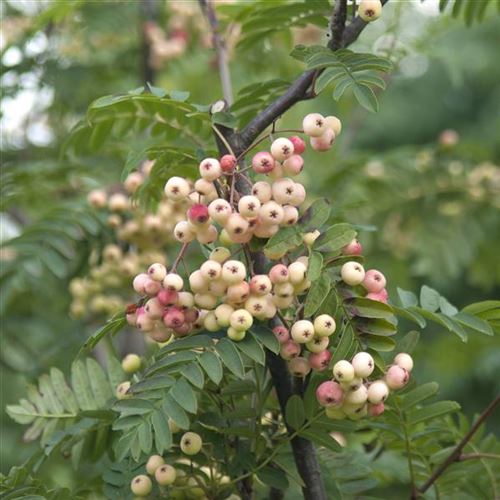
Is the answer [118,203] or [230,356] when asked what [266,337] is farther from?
[118,203]

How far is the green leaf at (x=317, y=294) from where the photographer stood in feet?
3.07

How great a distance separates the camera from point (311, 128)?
0.98 metres

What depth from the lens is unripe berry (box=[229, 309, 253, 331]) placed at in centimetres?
93

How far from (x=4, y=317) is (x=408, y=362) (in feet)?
4.52

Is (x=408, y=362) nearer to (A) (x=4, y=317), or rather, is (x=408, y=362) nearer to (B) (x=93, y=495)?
(B) (x=93, y=495)

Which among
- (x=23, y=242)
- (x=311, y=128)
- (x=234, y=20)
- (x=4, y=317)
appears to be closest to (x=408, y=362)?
(x=311, y=128)

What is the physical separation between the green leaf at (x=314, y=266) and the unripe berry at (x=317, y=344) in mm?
63

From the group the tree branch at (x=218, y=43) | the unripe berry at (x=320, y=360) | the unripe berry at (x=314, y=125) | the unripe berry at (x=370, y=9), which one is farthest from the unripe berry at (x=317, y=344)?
the tree branch at (x=218, y=43)

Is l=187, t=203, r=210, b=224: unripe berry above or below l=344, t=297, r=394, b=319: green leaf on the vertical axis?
above

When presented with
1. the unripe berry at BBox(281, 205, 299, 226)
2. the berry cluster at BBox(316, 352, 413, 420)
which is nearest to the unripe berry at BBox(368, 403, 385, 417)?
the berry cluster at BBox(316, 352, 413, 420)

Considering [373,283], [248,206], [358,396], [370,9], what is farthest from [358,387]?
[370,9]

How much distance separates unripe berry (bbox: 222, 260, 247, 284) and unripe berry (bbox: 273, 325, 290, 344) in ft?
0.25

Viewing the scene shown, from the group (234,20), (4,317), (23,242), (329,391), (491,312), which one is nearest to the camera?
(329,391)

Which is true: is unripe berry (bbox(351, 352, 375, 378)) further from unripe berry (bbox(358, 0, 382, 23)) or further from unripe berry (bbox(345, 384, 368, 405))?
unripe berry (bbox(358, 0, 382, 23))
